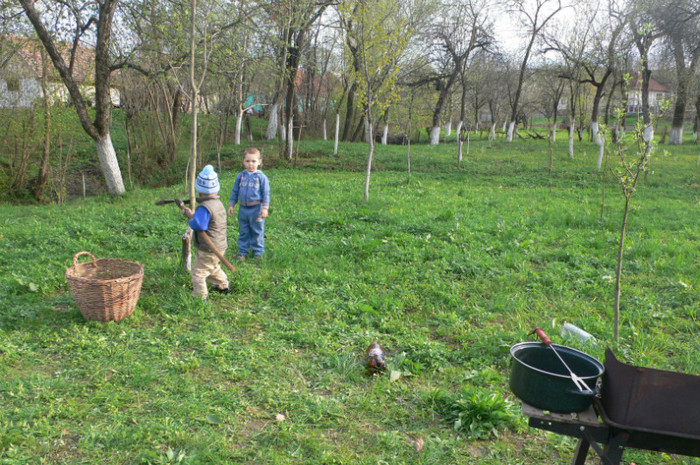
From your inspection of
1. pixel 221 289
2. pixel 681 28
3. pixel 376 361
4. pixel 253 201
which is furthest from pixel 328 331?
pixel 681 28

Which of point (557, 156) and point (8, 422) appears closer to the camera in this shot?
point (8, 422)

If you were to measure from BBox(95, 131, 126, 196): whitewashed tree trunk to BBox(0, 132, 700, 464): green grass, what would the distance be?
1.77 meters

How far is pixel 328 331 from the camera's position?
4.89 metres

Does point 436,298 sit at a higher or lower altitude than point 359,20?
lower

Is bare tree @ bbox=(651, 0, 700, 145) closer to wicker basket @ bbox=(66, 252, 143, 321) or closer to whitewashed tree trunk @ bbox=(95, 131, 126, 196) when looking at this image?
whitewashed tree trunk @ bbox=(95, 131, 126, 196)

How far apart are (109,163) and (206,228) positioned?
7.85 metres

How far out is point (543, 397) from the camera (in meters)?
2.56

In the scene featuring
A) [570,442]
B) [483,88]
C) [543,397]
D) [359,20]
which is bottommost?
[570,442]

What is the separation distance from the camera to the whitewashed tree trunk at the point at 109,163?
446 inches

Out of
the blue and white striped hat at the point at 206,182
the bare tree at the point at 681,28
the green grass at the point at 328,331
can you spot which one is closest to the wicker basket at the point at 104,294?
the green grass at the point at 328,331

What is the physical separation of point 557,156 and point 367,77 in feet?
41.9

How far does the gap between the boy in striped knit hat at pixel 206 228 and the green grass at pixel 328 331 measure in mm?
262

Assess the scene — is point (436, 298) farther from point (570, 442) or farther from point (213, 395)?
point (213, 395)

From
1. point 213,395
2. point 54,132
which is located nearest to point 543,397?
point 213,395
